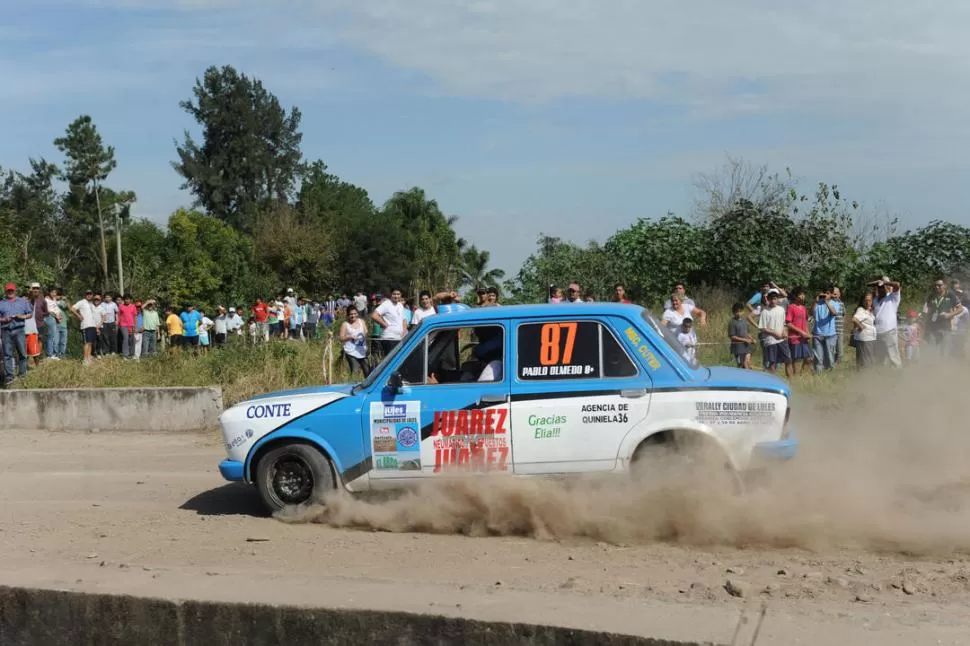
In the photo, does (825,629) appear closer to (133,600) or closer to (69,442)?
(133,600)

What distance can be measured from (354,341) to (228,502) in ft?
20.7

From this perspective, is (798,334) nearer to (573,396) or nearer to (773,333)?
(773,333)

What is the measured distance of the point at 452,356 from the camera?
779 cm

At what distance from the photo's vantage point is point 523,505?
23.9 feet

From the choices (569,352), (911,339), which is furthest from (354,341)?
(911,339)

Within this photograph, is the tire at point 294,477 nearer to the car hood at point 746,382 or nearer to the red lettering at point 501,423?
the red lettering at point 501,423

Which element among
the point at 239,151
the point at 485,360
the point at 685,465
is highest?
the point at 239,151

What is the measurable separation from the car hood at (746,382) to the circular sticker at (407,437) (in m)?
2.33

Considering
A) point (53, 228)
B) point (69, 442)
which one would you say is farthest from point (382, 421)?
point (53, 228)

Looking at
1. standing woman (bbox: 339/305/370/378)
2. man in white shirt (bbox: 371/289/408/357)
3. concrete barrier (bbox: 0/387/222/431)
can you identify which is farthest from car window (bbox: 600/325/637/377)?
man in white shirt (bbox: 371/289/408/357)

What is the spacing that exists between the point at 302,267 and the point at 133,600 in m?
62.7

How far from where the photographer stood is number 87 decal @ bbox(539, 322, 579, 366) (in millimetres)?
7512

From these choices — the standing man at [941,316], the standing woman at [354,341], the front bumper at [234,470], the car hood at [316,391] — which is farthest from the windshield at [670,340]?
the standing man at [941,316]

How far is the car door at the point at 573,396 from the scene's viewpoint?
730cm
